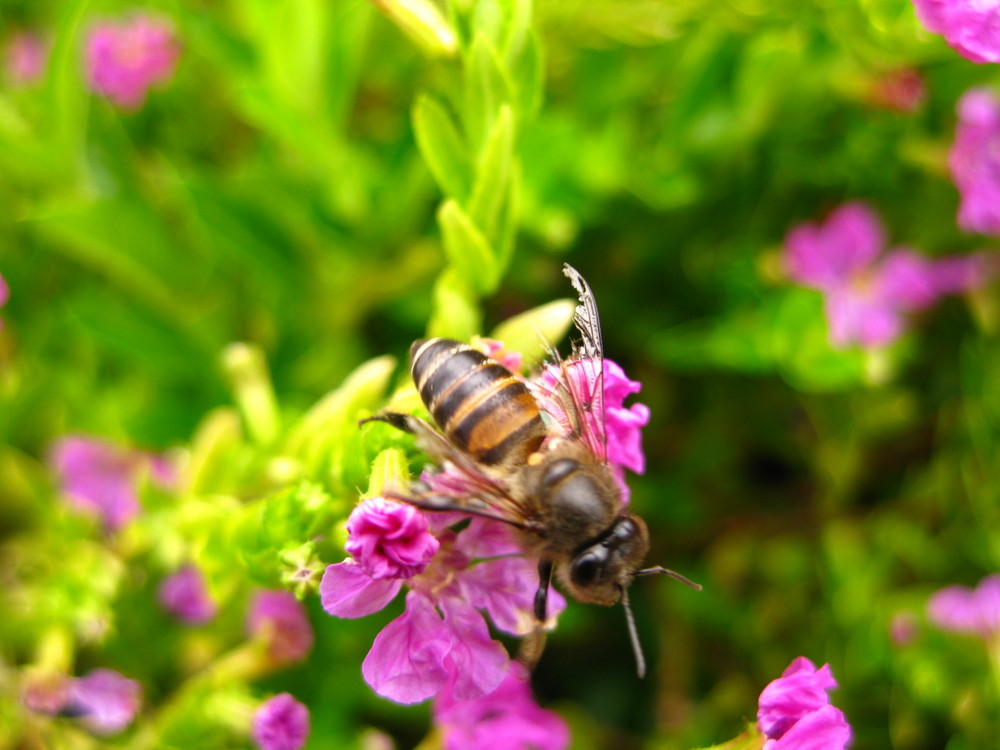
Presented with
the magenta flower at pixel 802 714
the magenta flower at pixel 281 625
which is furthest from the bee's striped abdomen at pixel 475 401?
the magenta flower at pixel 281 625

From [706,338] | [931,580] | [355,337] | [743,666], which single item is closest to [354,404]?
[355,337]

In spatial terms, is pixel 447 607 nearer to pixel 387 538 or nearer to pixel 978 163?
pixel 387 538

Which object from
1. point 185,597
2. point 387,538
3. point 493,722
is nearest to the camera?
point 387,538

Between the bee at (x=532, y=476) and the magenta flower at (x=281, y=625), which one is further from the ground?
the bee at (x=532, y=476)

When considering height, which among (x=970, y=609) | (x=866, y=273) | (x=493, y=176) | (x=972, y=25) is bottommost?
(x=970, y=609)

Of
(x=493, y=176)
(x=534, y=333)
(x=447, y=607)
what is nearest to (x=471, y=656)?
(x=447, y=607)

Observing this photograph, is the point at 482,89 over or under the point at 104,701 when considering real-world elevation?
over

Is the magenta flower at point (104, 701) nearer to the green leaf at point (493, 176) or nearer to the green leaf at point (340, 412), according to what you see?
the green leaf at point (340, 412)
